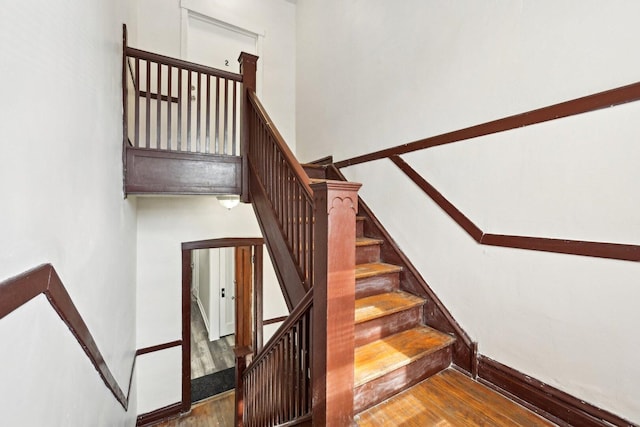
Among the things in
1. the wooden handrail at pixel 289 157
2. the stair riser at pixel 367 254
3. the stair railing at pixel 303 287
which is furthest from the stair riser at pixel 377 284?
the wooden handrail at pixel 289 157

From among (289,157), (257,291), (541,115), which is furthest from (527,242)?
(257,291)

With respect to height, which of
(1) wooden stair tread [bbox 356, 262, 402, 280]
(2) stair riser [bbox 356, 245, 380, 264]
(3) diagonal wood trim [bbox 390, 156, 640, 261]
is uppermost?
(3) diagonal wood trim [bbox 390, 156, 640, 261]

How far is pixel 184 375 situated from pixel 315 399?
2554 mm

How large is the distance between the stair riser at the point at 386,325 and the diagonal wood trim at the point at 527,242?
26.8 inches

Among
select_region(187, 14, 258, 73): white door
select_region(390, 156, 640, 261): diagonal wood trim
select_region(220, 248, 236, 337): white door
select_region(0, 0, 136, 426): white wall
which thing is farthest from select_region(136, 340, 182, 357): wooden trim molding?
select_region(187, 14, 258, 73): white door

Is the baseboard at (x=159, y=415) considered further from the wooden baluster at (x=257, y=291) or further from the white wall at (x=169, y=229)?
the wooden baluster at (x=257, y=291)

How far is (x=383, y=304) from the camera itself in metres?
1.93

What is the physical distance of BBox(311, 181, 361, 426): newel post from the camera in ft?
4.05

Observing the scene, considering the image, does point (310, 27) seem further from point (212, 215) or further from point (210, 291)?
point (210, 291)

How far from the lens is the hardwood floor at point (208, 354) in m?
4.32

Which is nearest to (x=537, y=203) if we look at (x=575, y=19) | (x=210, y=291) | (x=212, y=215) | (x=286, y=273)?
(x=575, y=19)

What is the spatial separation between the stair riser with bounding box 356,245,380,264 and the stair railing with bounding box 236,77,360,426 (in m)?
0.70

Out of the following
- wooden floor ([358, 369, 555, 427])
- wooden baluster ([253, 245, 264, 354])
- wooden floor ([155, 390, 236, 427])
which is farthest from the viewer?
Answer: wooden baluster ([253, 245, 264, 354])

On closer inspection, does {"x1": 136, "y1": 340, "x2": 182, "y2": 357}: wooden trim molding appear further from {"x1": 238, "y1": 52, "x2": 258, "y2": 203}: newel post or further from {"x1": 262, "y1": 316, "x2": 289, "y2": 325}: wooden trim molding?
{"x1": 238, "y1": 52, "x2": 258, "y2": 203}: newel post
